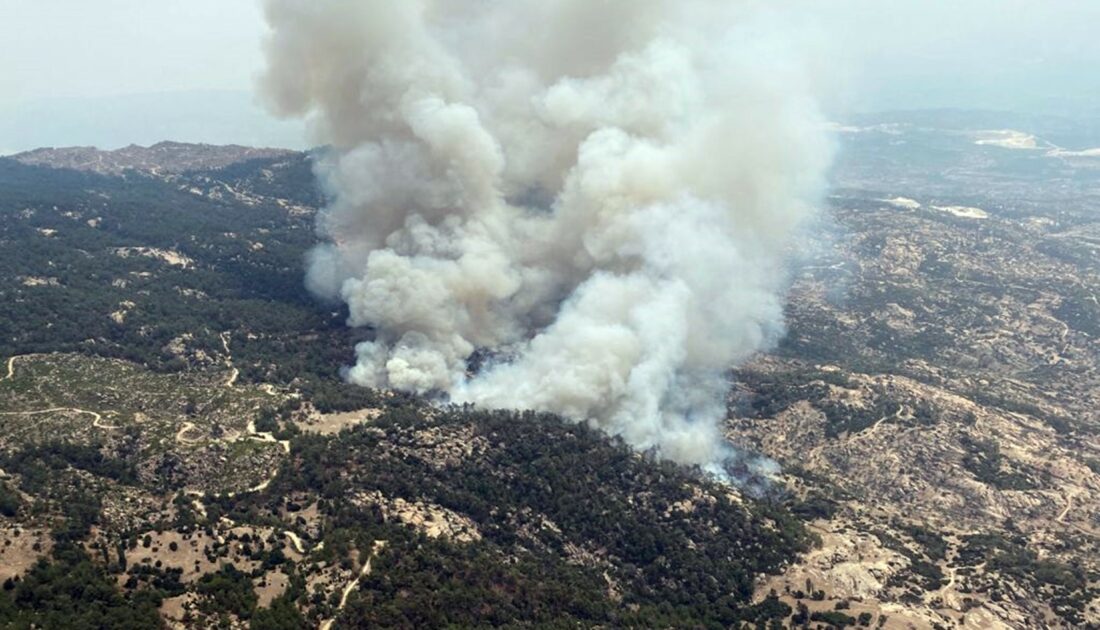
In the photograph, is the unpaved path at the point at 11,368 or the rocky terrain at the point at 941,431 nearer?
the rocky terrain at the point at 941,431

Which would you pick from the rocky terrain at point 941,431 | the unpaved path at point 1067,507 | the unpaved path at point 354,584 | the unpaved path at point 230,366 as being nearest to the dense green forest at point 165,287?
the unpaved path at point 230,366

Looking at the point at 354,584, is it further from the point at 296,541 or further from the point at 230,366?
the point at 230,366

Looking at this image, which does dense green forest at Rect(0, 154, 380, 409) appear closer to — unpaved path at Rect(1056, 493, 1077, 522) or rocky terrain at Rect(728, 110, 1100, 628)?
rocky terrain at Rect(728, 110, 1100, 628)

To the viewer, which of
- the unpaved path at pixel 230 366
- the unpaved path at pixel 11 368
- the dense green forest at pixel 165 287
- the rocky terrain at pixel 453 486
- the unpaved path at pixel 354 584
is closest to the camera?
the unpaved path at pixel 354 584

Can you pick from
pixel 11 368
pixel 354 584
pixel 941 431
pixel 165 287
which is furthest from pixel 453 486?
pixel 165 287

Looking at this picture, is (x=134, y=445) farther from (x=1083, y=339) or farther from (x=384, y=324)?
(x=1083, y=339)

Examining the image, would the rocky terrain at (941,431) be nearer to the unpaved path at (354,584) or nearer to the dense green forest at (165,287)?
the unpaved path at (354,584)

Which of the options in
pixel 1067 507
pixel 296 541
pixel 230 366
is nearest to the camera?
pixel 296 541

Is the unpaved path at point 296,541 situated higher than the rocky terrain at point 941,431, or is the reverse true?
the rocky terrain at point 941,431
